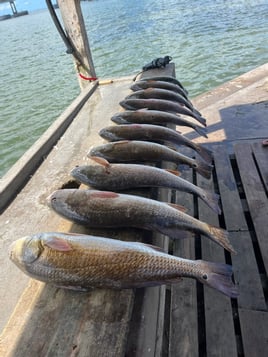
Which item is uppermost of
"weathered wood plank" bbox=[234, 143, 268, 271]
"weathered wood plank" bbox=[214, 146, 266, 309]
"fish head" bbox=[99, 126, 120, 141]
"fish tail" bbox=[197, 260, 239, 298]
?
"fish head" bbox=[99, 126, 120, 141]

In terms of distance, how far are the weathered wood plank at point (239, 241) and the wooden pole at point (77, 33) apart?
358cm

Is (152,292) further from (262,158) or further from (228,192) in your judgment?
(262,158)

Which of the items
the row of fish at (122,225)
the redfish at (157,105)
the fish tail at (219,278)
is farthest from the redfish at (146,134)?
the fish tail at (219,278)

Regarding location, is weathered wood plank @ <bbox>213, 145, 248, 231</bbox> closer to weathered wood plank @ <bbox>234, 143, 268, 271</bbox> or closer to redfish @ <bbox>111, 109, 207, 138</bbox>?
weathered wood plank @ <bbox>234, 143, 268, 271</bbox>

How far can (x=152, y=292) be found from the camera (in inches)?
78.4

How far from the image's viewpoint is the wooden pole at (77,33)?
5977 millimetres

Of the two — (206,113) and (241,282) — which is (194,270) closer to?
(241,282)

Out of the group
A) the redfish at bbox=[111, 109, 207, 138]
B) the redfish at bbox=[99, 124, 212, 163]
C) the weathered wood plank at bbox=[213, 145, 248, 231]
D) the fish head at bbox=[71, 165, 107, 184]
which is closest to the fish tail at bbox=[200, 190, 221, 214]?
→ the redfish at bbox=[99, 124, 212, 163]

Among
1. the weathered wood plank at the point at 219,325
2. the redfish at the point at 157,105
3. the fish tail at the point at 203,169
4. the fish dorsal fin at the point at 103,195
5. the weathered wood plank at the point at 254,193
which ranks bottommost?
the weathered wood plank at the point at 219,325

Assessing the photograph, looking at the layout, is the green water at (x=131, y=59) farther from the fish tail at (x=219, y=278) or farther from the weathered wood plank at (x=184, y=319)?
the fish tail at (x=219, y=278)

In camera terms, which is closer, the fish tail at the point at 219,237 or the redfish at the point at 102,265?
the redfish at the point at 102,265

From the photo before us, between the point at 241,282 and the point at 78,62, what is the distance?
5431mm

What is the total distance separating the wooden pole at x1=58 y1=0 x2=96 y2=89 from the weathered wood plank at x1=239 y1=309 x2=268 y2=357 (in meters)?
5.57

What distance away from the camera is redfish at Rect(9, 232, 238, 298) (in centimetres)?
185
